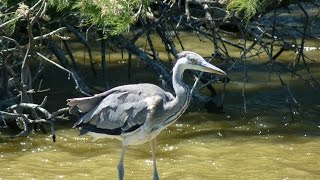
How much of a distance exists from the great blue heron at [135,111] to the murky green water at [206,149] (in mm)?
509

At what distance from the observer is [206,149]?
758cm

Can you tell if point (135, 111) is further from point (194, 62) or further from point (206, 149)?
point (206, 149)

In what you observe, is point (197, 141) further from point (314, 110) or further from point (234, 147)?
point (314, 110)

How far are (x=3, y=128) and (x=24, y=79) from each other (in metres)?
0.95

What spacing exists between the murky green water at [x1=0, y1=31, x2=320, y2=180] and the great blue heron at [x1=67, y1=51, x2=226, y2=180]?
51cm

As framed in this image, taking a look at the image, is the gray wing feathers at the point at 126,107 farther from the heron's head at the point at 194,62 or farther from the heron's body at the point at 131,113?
the heron's head at the point at 194,62

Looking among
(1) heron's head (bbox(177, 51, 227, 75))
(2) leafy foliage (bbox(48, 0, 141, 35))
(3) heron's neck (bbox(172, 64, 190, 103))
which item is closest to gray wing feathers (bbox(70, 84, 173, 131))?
(3) heron's neck (bbox(172, 64, 190, 103))

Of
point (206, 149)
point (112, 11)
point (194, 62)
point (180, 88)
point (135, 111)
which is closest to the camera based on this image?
point (112, 11)

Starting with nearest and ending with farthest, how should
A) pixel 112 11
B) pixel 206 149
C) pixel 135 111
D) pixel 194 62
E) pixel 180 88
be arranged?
pixel 112 11 < pixel 194 62 < pixel 180 88 < pixel 135 111 < pixel 206 149

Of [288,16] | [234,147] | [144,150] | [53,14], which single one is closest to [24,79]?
[53,14]

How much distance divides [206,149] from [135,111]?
1.39m

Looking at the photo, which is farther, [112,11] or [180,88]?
[180,88]

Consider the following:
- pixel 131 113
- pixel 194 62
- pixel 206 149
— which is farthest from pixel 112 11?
pixel 206 149

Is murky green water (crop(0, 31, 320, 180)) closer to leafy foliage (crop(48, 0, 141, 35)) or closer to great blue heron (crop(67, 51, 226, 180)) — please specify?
great blue heron (crop(67, 51, 226, 180))
